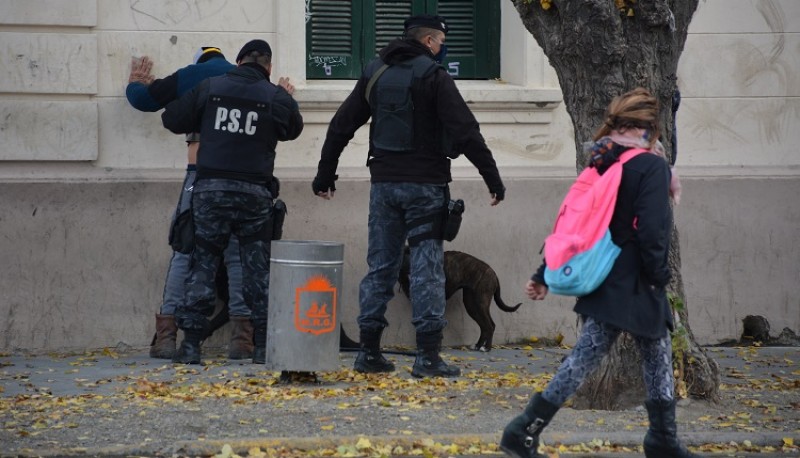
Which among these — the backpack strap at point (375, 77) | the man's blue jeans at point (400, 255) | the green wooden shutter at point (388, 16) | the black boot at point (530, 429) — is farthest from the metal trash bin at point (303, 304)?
the green wooden shutter at point (388, 16)

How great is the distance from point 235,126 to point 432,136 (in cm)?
143

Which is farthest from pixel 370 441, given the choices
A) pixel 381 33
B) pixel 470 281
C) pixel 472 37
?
pixel 472 37

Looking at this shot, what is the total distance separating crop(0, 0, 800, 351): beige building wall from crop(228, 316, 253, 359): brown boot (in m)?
0.90

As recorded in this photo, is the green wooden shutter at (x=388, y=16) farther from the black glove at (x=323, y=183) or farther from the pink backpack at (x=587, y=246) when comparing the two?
the pink backpack at (x=587, y=246)

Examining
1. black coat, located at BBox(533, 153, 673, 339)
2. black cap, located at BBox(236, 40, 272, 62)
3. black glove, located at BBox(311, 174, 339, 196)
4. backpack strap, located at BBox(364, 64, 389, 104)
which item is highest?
black cap, located at BBox(236, 40, 272, 62)

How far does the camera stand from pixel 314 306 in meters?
7.93

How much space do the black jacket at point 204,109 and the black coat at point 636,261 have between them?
12.3 feet

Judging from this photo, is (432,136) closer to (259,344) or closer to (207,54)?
(259,344)

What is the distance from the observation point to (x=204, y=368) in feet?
29.5

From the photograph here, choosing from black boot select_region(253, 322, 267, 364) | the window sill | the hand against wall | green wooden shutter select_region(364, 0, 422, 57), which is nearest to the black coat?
black boot select_region(253, 322, 267, 364)

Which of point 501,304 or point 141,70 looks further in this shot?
point 501,304

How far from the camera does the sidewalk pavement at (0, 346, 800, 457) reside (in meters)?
6.51

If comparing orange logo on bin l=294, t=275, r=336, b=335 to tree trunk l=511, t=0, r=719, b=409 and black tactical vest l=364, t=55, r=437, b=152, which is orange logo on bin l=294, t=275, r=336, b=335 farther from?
tree trunk l=511, t=0, r=719, b=409

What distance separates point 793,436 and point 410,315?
13.4 ft
